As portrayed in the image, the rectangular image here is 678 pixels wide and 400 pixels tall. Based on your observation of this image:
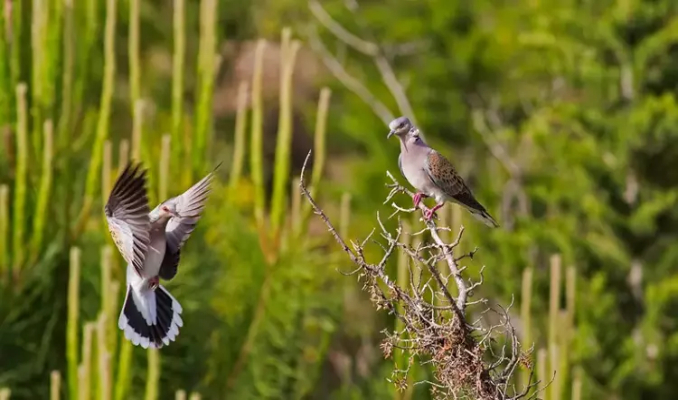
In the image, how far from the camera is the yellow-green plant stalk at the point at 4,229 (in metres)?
4.26

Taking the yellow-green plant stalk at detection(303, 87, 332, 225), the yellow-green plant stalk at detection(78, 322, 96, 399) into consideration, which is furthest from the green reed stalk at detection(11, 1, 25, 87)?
the yellow-green plant stalk at detection(78, 322, 96, 399)

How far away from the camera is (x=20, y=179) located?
438cm

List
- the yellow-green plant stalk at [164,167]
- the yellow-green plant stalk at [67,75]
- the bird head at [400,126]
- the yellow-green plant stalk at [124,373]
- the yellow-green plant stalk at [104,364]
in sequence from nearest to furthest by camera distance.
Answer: the bird head at [400,126] < the yellow-green plant stalk at [104,364] < the yellow-green plant stalk at [124,373] < the yellow-green plant stalk at [164,167] < the yellow-green plant stalk at [67,75]

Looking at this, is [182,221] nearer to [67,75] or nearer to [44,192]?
[44,192]

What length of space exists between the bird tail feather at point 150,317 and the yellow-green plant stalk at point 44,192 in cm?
189

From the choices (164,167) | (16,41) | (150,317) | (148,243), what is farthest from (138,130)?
(148,243)

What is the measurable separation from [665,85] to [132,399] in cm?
402

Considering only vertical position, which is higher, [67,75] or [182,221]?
[67,75]

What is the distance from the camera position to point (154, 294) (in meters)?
2.61

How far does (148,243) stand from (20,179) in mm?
2366

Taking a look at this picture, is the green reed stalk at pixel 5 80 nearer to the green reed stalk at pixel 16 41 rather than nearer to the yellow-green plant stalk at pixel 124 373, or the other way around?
the green reed stalk at pixel 16 41

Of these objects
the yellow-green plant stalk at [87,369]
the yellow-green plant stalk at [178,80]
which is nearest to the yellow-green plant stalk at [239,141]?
the yellow-green plant stalk at [178,80]

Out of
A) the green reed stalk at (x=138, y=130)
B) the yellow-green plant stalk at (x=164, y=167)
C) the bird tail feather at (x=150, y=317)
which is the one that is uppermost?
the green reed stalk at (x=138, y=130)

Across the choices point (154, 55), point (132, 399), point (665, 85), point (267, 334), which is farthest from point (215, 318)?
point (154, 55)
